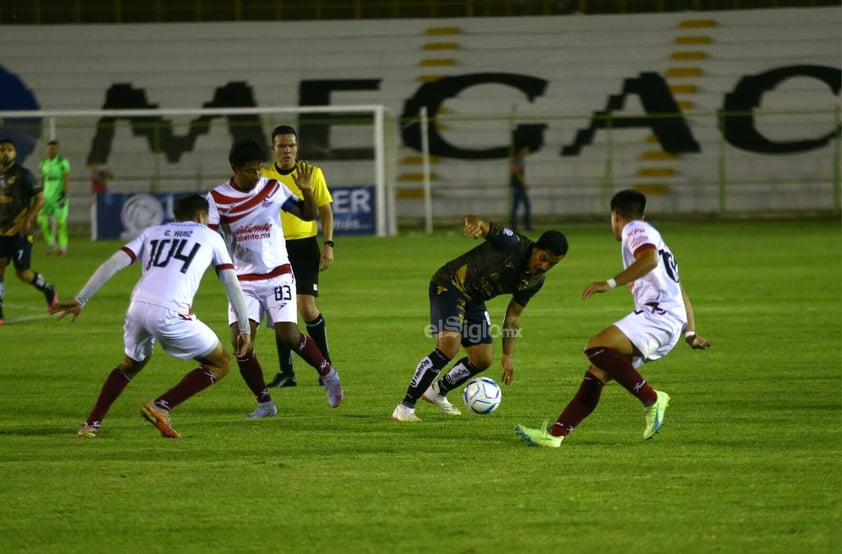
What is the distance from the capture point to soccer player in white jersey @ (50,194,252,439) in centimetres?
730

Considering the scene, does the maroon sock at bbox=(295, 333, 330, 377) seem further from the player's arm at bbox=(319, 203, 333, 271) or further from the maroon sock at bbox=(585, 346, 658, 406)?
the maroon sock at bbox=(585, 346, 658, 406)

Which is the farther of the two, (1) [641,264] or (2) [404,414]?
(2) [404,414]

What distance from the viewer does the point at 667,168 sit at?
36.0m

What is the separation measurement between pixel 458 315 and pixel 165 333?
6.47 ft

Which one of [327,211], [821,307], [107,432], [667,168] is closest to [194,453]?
[107,432]

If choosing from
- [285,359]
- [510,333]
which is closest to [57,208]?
[285,359]

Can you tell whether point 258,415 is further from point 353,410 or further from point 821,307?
point 821,307

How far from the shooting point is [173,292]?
7.34 m

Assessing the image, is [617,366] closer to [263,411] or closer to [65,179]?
[263,411]

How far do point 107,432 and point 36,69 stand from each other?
103 ft

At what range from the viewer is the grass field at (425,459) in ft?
17.8

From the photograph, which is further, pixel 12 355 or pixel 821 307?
pixel 821 307

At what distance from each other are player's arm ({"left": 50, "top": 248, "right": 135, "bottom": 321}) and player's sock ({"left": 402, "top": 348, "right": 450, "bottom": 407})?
2026 mm

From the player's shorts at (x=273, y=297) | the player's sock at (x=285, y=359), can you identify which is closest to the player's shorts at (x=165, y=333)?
the player's shorts at (x=273, y=297)
